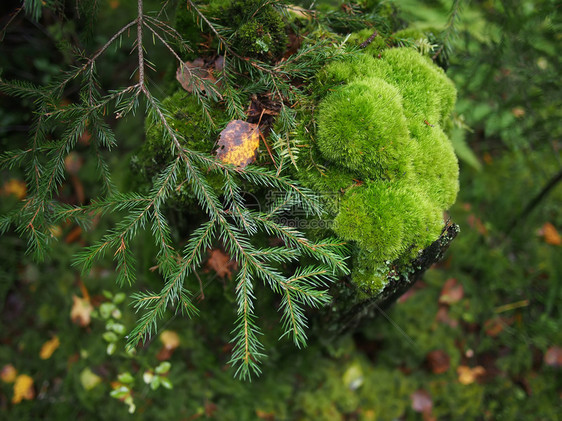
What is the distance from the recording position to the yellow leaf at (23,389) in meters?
2.90

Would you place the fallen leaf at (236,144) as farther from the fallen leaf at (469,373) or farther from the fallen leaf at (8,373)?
the fallen leaf at (8,373)

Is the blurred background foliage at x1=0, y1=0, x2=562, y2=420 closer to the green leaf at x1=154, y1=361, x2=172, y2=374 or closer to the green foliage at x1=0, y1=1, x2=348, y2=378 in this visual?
the green leaf at x1=154, y1=361, x2=172, y2=374

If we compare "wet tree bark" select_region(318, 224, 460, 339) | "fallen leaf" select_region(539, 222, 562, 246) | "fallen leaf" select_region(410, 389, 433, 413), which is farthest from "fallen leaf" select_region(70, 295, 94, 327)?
"fallen leaf" select_region(539, 222, 562, 246)

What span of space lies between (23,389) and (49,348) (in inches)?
14.8

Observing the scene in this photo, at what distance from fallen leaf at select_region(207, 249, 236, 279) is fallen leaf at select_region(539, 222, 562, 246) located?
3.67 m

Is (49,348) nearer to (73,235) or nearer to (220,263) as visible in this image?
(73,235)

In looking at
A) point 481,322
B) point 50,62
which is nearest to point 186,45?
point 50,62

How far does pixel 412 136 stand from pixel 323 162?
0.55m

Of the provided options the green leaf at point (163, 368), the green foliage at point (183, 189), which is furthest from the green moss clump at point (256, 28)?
the green leaf at point (163, 368)

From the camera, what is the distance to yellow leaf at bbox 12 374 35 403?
2898 mm

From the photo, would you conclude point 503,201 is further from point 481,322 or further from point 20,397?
point 20,397

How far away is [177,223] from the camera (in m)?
2.16

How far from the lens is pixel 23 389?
2.92m

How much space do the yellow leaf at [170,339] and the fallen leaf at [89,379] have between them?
66 centimetres
